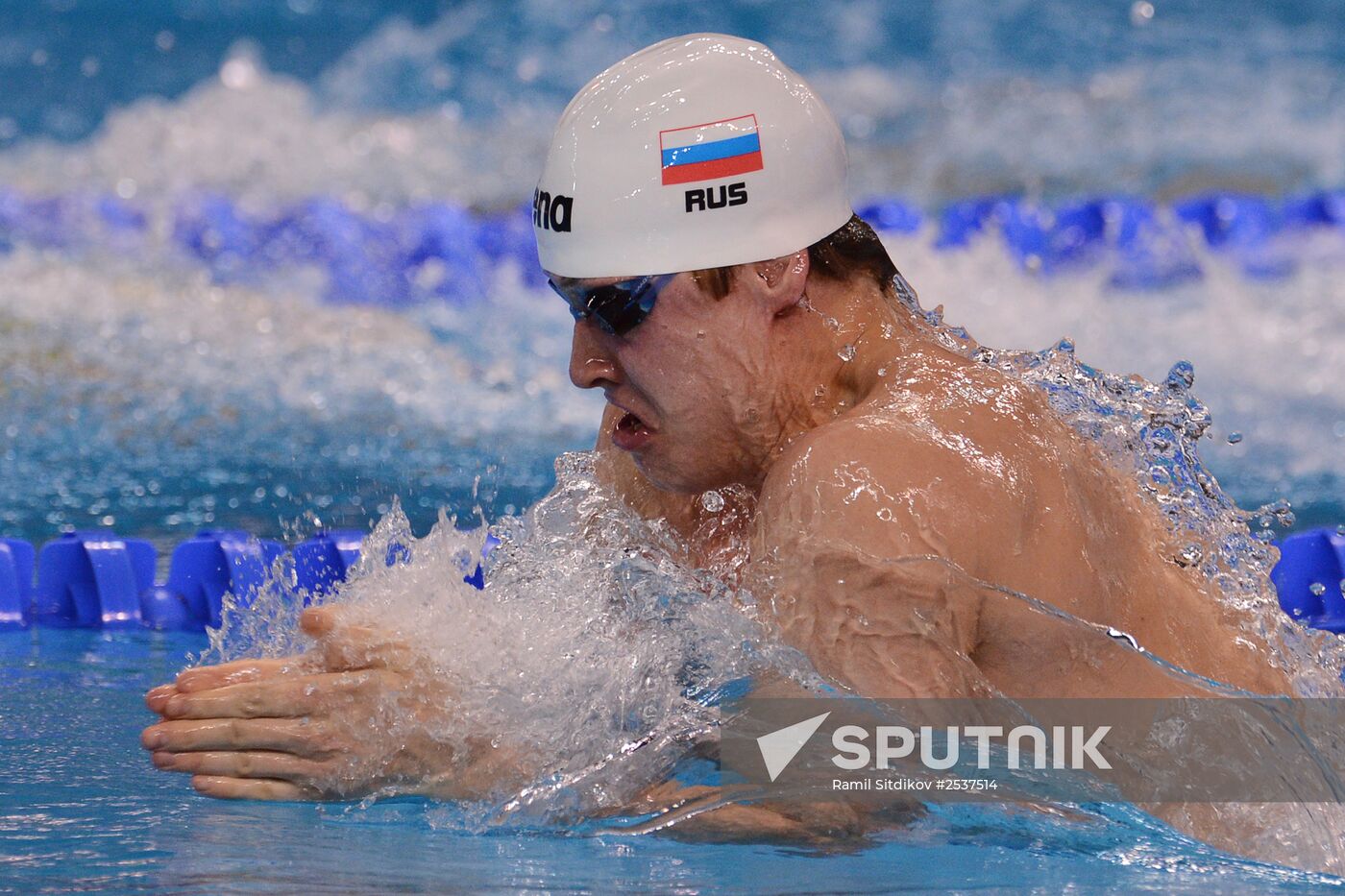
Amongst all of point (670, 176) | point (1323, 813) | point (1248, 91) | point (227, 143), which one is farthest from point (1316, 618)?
point (227, 143)

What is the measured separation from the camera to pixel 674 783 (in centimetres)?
186

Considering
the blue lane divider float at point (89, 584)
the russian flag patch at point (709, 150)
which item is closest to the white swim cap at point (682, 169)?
the russian flag patch at point (709, 150)

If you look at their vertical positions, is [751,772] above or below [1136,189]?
below

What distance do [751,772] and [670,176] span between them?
0.76 metres

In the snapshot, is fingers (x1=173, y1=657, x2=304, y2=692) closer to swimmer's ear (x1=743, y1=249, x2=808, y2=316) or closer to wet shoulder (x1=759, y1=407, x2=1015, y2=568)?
wet shoulder (x1=759, y1=407, x2=1015, y2=568)

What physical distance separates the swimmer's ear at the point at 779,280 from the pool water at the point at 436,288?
0.68m

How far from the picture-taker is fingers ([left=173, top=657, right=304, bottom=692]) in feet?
5.92

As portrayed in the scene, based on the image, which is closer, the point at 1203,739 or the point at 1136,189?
the point at 1203,739

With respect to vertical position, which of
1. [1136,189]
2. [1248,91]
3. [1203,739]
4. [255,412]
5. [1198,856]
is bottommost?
[1198,856]

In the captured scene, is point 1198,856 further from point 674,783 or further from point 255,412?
point 255,412

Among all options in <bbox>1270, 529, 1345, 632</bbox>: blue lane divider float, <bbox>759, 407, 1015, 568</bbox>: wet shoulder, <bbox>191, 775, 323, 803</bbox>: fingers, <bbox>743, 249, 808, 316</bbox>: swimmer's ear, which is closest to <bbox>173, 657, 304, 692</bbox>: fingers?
<bbox>191, 775, 323, 803</bbox>: fingers

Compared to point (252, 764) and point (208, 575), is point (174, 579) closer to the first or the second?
point (208, 575)

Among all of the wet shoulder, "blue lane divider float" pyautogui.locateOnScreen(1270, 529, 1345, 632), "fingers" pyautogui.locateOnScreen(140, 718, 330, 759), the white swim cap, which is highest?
the white swim cap

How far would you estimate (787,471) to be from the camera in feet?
5.51
